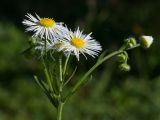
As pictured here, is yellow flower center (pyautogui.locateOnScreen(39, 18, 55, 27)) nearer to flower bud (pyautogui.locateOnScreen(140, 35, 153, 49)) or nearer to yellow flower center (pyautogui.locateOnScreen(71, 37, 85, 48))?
yellow flower center (pyautogui.locateOnScreen(71, 37, 85, 48))

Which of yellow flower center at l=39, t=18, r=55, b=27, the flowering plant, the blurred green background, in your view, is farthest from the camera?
the blurred green background

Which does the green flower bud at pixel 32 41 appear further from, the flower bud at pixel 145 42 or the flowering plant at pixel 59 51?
the flower bud at pixel 145 42

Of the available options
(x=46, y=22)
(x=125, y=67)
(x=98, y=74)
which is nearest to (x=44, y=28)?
(x=46, y=22)

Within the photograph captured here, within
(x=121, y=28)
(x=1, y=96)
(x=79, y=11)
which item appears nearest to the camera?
(x=1, y=96)

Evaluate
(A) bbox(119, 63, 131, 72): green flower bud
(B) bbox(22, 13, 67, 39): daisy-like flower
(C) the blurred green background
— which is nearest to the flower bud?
(A) bbox(119, 63, 131, 72): green flower bud

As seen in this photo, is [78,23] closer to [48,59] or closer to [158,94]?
[158,94]

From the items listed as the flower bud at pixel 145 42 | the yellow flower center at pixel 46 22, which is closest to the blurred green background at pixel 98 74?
the yellow flower center at pixel 46 22

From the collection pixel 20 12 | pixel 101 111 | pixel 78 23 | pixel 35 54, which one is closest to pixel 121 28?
pixel 78 23
